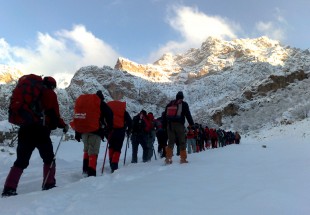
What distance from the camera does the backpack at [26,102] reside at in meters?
5.13

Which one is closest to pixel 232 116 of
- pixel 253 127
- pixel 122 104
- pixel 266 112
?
pixel 266 112

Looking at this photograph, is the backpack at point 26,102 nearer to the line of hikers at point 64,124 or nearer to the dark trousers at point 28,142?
the line of hikers at point 64,124

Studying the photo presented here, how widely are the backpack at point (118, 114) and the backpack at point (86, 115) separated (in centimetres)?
173

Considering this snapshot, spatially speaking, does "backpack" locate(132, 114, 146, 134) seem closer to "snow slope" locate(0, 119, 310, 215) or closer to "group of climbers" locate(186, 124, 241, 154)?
"group of climbers" locate(186, 124, 241, 154)

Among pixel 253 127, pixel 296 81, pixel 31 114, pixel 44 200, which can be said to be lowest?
pixel 44 200

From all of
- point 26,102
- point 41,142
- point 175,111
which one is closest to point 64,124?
point 41,142

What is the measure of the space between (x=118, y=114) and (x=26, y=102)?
11.9ft

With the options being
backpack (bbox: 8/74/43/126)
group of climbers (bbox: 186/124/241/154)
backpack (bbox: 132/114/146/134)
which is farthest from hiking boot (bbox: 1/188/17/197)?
group of climbers (bbox: 186/124/241/154)

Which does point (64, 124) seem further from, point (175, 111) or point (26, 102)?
point (175, 111)

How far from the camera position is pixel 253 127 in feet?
265

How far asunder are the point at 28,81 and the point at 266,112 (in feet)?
296

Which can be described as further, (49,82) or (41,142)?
(49,82)

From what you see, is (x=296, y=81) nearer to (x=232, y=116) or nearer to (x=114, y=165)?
(x=232, y=116)

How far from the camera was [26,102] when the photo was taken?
5.18 meters
